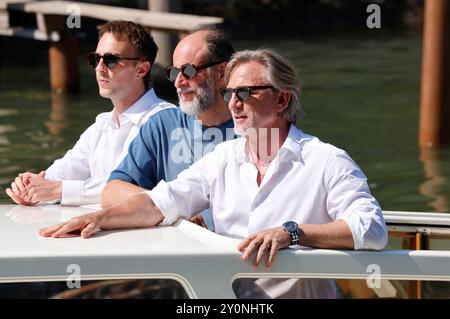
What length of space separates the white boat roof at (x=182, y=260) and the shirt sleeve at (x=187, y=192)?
8.6 inches

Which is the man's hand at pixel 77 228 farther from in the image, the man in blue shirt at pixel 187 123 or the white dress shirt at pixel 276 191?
the man in blue shirt at pixel 187 123

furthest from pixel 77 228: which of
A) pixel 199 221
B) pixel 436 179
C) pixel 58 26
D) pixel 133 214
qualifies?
pixel 58 26

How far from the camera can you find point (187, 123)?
4273 mm

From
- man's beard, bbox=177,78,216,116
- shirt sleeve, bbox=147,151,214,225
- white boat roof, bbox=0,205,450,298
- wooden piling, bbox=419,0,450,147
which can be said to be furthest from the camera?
wooden piling, bbox=419,0,450,147

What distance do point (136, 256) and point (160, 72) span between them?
29.8 feet

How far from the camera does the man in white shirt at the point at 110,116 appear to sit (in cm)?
421

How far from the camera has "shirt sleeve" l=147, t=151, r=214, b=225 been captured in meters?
3.48

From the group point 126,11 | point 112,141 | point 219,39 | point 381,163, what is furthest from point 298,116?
point 126,11

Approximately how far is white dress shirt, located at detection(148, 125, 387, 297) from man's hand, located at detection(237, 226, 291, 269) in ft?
0.80

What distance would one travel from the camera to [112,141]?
4.48 m

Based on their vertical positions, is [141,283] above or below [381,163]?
above

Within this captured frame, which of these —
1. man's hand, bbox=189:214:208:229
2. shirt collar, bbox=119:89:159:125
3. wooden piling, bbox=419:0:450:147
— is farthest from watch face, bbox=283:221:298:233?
wooden piling, bbox=419:0:450:147

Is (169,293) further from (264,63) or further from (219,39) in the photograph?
(219,39)

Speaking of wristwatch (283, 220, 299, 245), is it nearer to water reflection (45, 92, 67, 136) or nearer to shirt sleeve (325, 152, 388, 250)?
shirt sleeve (325, 152, 388, 250)
